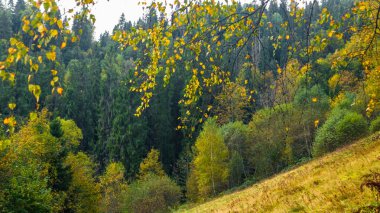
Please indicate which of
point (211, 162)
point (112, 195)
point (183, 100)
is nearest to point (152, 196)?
point (112, 195)

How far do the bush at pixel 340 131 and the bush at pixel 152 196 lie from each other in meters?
16.3

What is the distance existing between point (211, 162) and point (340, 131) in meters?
16.7

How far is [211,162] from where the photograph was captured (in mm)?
46875

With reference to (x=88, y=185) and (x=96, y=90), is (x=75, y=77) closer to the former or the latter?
(x=96, y=90)

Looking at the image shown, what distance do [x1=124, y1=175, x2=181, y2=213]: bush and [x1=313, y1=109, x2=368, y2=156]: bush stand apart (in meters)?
16.3

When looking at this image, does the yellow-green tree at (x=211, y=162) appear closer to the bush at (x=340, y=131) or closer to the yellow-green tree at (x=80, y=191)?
the bush at (x=340, y=131)

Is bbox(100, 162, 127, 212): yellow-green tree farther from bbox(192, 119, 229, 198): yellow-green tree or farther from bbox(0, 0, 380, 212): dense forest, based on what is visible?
bbox(192, 119, 229, 198): yellow-green tree

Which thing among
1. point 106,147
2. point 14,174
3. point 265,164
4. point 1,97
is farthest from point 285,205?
point 1,97

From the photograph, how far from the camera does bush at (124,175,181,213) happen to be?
38.5 meters

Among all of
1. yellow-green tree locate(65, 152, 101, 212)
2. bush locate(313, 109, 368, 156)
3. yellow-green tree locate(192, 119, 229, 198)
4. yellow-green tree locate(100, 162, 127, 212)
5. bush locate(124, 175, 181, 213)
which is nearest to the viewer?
yellow-green tree locate(65, 152, 101, 212)

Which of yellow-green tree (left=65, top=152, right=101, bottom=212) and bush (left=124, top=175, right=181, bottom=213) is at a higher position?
yellow-green tree (left=65, top=152, right=101, bottom=212)

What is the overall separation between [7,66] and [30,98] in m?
81.6

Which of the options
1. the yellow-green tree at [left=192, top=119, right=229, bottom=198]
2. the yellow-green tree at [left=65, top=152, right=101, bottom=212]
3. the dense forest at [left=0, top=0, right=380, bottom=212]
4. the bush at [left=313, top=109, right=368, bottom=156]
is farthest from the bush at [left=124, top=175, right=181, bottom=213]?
the bush at [left=313, top=109, right=368, bottom=156]

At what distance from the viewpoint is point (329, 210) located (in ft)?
24.2
